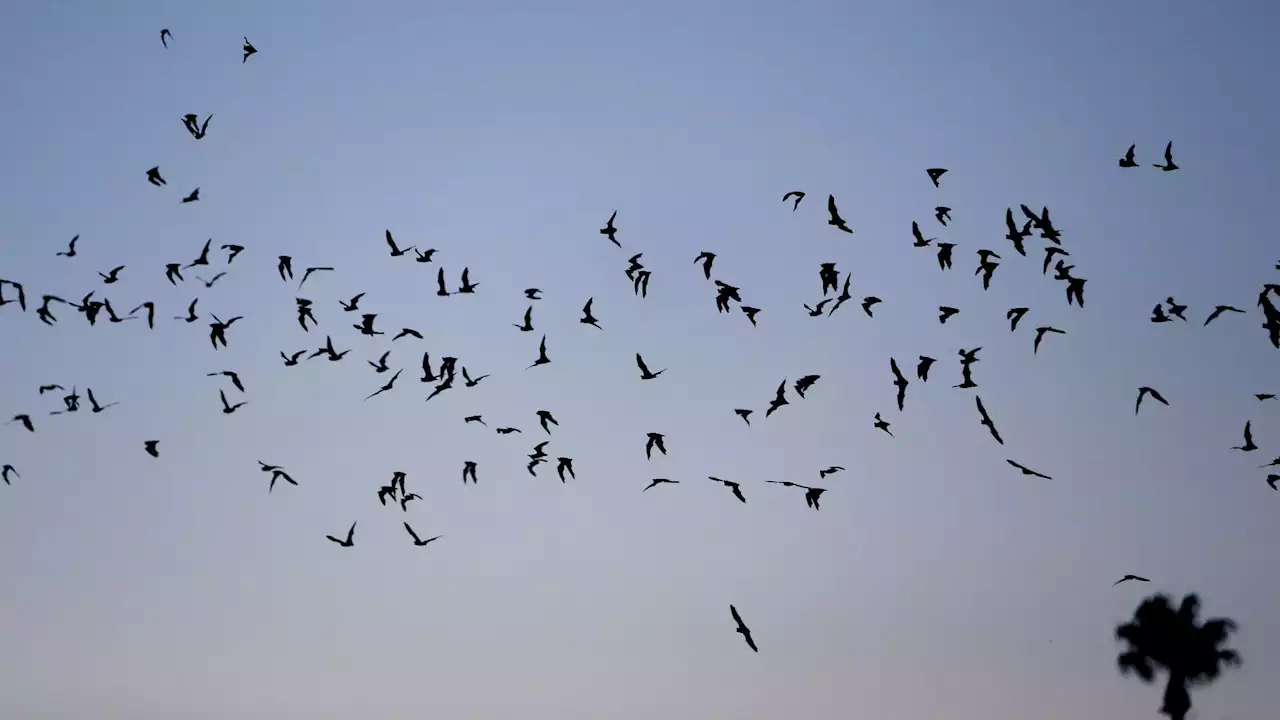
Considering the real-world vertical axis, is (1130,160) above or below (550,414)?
above

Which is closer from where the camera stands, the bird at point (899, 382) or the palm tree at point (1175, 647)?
the bird at point (899, 382)

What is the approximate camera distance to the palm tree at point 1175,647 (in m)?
74.8

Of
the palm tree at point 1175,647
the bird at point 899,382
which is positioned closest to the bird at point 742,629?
the bird at point 899,382

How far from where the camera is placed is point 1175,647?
75688mm

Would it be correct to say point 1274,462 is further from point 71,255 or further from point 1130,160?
point 71,255

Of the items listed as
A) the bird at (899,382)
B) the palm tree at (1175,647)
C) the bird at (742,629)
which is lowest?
the bird at (742,629)

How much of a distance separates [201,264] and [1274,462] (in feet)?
102

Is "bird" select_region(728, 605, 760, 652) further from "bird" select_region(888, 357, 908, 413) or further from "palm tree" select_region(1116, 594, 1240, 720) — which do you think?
"palm tree" select_region(1116, 594, 1240, 720)

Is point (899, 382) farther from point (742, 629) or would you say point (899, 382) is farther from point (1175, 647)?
point (1175, 647)

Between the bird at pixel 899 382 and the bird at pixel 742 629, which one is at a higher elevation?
the bird at pixel 899 382

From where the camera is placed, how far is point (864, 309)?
4453 centimetres

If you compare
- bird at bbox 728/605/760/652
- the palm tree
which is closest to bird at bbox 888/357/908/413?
bird at bbox 728/605/760/652

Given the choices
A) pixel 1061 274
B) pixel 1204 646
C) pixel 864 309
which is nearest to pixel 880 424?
pixel 864 309

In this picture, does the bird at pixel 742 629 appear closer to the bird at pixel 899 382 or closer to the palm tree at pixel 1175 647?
the bird at pixel 899 382
